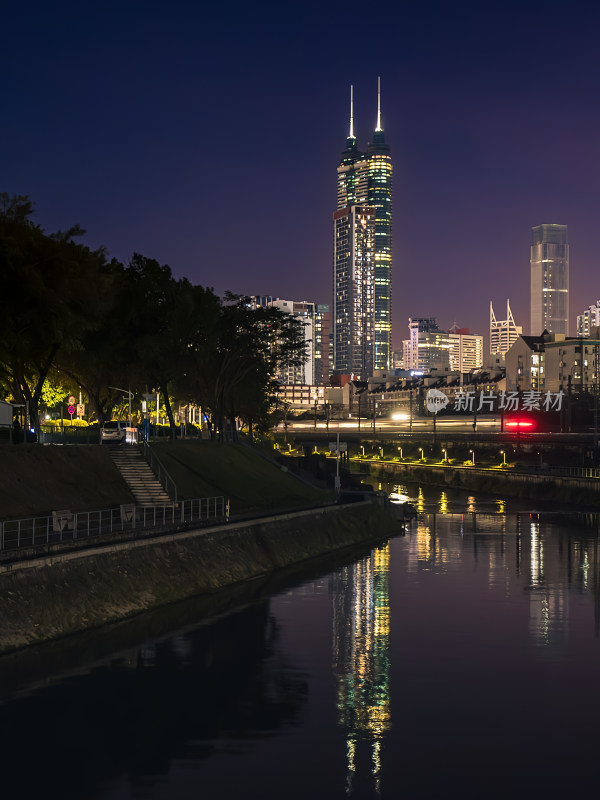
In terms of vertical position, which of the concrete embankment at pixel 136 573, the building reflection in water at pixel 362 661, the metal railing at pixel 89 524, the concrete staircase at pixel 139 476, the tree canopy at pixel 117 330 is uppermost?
the tree canopy at pixel 117 330

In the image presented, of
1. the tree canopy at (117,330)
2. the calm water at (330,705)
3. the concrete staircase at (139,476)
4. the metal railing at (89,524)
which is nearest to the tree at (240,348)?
the tree canopy at (117,330)

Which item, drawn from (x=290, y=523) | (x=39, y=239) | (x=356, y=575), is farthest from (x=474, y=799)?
(x=39, y=239)

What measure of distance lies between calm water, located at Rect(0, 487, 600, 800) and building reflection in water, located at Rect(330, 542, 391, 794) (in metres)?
0.10

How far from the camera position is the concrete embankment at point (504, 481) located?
125m

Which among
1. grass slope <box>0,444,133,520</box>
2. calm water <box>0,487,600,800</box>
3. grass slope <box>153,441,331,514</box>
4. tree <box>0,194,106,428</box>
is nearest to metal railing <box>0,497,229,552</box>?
grass slope <box>0,444,133,520</box>

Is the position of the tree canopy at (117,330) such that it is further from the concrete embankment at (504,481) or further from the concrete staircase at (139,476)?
the concrete embankment at (504,481)

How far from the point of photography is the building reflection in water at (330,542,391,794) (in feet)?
92.0

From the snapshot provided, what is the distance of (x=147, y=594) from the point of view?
45594mm

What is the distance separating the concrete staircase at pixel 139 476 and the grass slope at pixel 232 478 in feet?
10.8

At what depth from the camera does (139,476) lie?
214 ft

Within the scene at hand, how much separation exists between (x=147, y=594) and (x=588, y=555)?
133 ft

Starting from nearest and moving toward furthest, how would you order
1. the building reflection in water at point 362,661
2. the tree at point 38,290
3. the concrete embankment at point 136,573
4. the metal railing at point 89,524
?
the building reflection in water at point 362,661 → the concrete embankment at point 136,573 → the metal railing at point 89,524 → the tree at point 38,290

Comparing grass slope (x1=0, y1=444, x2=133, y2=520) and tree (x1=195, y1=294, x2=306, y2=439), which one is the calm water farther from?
tree (x1=195, y1=294, x2=306, y2=439)

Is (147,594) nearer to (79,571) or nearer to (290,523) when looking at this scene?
(79,571)
